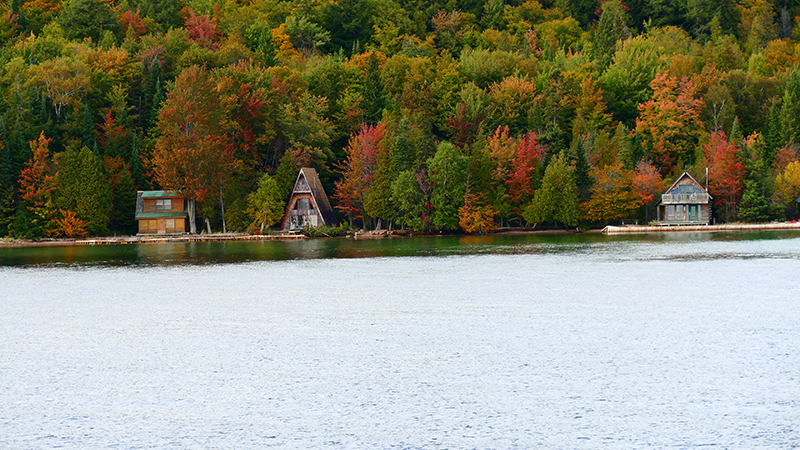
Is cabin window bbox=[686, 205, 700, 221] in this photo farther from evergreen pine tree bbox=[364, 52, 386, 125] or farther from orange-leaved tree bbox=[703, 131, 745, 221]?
evergreen pine tree bbox=[364, 52, 386, 125]

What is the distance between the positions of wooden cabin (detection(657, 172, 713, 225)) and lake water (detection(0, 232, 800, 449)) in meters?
51.9

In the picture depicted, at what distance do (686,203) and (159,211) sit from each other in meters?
54.0

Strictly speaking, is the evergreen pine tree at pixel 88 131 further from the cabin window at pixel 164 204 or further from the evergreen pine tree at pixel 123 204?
the cabin window at pixel 164 204

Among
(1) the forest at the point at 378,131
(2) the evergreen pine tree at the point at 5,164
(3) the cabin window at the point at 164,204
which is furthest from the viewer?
(3) the cabin window at the point at 164,204

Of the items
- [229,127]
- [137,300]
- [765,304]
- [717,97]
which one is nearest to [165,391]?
[137,300]

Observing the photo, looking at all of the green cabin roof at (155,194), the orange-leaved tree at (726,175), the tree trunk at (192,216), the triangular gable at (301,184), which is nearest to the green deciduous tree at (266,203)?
the triangular gable at (301,184)

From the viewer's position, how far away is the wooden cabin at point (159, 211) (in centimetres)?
7519

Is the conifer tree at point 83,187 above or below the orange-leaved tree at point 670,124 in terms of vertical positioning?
below

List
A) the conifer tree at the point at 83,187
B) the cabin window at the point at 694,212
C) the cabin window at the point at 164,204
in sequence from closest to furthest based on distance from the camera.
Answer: the conifer tree at the point at 83,187, the cabin window at the point at 164,204, the cabin window at the point at 694,212

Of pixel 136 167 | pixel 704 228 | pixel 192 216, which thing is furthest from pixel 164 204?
pixel 704 228

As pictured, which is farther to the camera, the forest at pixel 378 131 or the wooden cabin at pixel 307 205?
the wooden cabin at pixel 307 205

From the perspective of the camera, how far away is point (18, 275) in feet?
121

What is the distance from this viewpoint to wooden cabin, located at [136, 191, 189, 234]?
7519 cm

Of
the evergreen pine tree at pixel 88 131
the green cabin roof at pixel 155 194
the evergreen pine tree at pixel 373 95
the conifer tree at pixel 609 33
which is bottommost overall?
the green cabin roof at pixel 155 194
